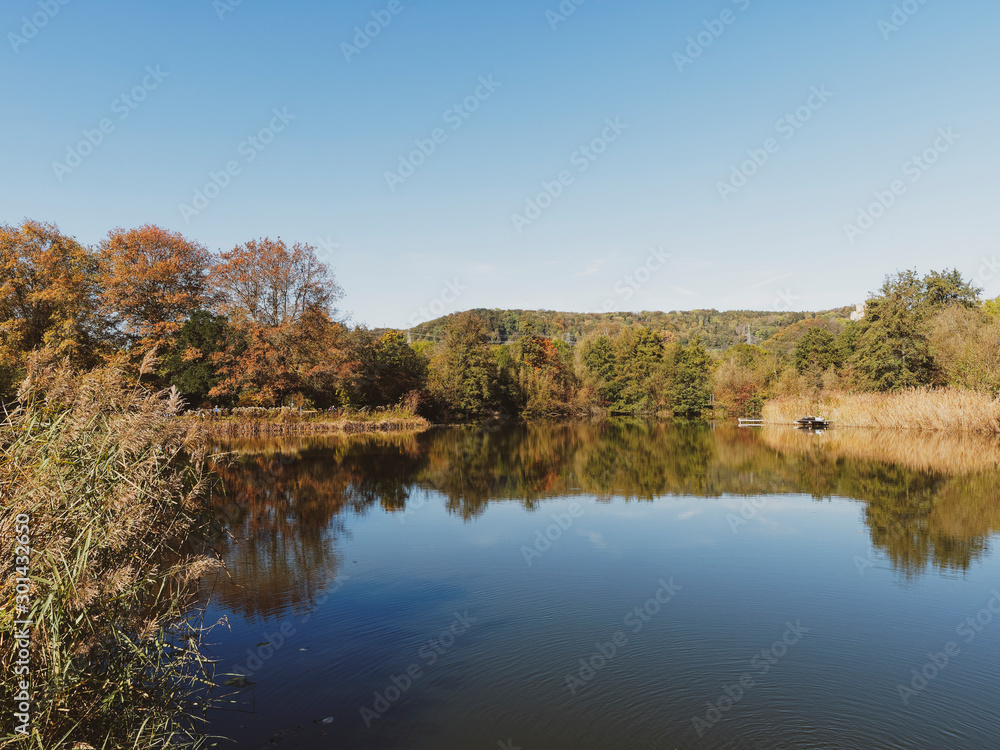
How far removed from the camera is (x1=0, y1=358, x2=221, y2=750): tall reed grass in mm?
2674

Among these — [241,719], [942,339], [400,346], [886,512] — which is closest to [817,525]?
[886,512]

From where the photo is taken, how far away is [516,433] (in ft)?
102

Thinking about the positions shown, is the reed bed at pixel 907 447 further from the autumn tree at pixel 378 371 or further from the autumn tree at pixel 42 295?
the autumn tree at pixel 42 295

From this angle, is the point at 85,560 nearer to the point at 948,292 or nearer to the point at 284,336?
the point at 284,336

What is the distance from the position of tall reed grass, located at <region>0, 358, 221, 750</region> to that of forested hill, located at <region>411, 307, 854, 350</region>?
7206cm

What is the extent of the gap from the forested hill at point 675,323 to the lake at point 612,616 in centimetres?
6425

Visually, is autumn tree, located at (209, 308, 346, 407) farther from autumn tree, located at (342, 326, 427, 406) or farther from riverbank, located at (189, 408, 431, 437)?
autumn tree, located at (342, 326, 427, 406)

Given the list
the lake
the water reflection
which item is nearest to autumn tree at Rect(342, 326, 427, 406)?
the water reflection

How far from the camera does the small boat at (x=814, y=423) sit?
31.1 m

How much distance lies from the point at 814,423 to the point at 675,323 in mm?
64555

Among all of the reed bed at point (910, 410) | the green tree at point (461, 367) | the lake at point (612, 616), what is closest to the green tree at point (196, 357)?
the green tree at point (461, 367)

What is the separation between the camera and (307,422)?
30469 mm

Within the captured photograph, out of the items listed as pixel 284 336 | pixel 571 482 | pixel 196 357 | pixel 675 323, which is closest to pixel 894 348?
pixel 571 482

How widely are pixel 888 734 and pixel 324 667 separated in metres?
4.18
